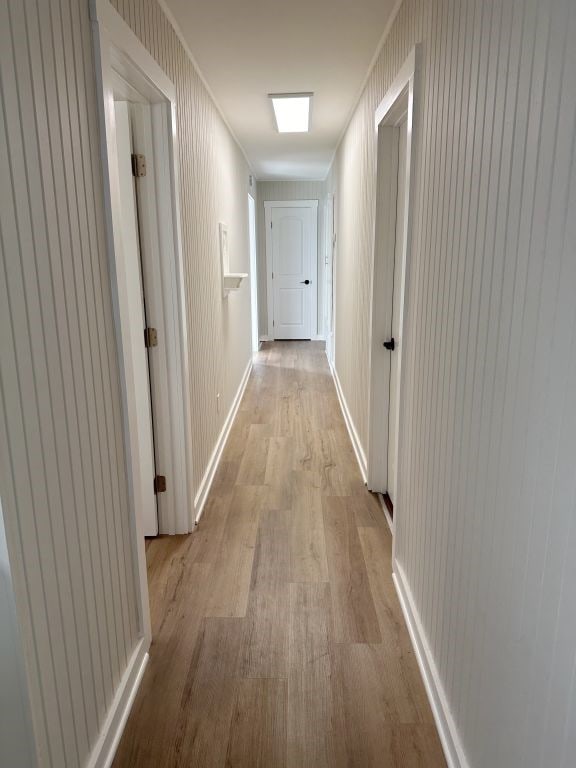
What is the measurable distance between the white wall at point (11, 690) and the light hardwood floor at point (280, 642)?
53cm

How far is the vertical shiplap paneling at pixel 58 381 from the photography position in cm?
108

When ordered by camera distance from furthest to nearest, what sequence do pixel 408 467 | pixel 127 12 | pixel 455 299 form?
pixel 408 467 → pixel 127 12 → pixel 455 299

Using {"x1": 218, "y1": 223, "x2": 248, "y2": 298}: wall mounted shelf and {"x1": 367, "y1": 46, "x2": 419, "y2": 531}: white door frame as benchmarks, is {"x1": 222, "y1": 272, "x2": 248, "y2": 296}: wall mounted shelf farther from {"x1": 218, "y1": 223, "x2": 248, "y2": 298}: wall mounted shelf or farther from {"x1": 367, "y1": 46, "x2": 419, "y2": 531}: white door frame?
{"x1": 367, "y1": 46, "x2": 419, "y2": 531}: white door frame

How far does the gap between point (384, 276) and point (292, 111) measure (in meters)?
1.86

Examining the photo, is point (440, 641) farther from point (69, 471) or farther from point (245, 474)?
point (245, 474)

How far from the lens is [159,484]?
272 centimetres

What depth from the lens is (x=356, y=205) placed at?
3918 millimetres

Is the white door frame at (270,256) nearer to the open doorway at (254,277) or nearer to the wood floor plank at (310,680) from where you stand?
the open doorway at (254,277)

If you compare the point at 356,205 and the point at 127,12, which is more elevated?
the point at 127,12

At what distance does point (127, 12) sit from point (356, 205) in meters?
2.35

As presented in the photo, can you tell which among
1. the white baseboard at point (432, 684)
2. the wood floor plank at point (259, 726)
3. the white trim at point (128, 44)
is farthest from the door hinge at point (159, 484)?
the white trim at point (128, 44)

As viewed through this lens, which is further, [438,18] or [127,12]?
[127,12]

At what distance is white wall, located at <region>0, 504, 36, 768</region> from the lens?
41.5 inches

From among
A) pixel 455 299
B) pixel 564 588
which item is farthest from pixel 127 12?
pixel 564 588
